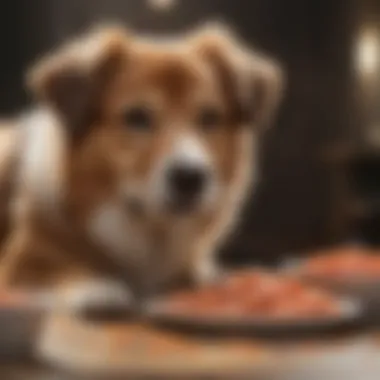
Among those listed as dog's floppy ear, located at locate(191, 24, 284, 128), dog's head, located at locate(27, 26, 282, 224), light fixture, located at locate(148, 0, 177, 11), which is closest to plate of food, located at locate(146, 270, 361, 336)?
dog's head, located at locate(27, 26, 282, 224)

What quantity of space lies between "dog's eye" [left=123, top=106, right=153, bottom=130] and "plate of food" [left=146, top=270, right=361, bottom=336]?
0.73ft

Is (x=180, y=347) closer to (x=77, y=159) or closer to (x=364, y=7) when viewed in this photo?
(x=77, y=159)

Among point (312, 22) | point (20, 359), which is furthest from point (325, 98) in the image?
point (20, 359)

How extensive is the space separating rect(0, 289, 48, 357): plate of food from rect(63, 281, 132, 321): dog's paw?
A: 0.12 ft

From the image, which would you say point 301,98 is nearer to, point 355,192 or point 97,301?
point 355,192

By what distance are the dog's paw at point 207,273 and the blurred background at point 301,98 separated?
26mm

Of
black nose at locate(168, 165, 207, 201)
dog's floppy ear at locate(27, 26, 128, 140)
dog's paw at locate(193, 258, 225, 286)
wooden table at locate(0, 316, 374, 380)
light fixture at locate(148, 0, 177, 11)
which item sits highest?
light fixture at locate(148, 0, 177, 11)

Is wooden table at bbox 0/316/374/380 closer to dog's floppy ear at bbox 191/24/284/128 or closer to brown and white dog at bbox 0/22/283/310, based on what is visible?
brown and white dog at bbox 0/22/283/310

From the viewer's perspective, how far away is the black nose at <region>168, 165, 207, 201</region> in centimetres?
103

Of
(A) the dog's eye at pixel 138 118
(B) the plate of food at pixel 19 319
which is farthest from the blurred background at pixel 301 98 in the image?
(B) the plate of food at pixel 19 319

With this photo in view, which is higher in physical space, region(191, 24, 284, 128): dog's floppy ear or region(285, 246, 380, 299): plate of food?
region(191, 24, 284, 128): dog's floppy ear

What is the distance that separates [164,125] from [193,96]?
54 mm

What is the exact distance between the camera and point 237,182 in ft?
3.53

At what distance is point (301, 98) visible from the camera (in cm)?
108
